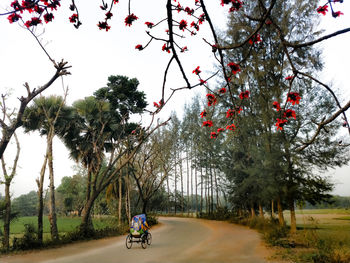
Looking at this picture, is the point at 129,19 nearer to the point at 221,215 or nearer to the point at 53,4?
the point at 53,4

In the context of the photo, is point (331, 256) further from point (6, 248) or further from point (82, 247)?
point (6, 248)

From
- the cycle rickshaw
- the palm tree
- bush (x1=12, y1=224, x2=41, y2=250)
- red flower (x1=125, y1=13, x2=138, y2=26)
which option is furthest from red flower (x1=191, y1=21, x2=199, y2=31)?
bush (x1=12, y1=224, x2=41, y2=250)

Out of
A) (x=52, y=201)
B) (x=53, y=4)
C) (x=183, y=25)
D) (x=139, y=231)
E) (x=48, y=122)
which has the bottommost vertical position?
(x=139, y=231)

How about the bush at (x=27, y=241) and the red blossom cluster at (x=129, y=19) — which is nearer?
the red blossom cluster at (x=129, y=19)

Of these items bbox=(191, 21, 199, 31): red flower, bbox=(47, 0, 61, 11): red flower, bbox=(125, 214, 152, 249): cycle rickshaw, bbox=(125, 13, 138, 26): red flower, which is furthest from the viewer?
bbox=(125, 214, 152, 249): cycle rickshaw

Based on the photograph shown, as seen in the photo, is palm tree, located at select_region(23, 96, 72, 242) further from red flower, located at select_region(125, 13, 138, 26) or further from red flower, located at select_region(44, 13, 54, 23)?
red flower, located at select_region(125, 13, 138, 26)

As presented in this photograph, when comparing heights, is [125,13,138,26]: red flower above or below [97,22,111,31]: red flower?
below

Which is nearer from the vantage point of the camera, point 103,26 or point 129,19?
point 129,19

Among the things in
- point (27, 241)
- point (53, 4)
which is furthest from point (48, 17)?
point (27, 241)

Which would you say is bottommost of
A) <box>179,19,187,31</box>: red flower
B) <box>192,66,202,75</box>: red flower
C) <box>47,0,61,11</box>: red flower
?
<box>192,66,202,75</box>: red flower

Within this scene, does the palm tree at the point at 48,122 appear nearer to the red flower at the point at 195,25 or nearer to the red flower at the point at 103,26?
the red flower at the point at 103,26

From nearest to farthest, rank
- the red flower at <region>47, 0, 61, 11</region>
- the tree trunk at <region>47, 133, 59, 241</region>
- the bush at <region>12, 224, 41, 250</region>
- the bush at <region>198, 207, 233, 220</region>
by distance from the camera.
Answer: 1. the red flower at <region>47, 0, 61, 11</region>
2. the bush at <region>12, 224, 41, 250</region>
3. the tree trunk at <region>47, 133, 59, 241</region>
4. the bush at <region>198, 207, 233, 220</region>

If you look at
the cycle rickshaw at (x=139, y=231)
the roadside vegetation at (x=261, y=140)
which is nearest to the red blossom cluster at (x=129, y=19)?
the roadside vegetation at (x=261, y=140)

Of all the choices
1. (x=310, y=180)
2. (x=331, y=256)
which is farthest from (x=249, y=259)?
(x=310, y=180)
